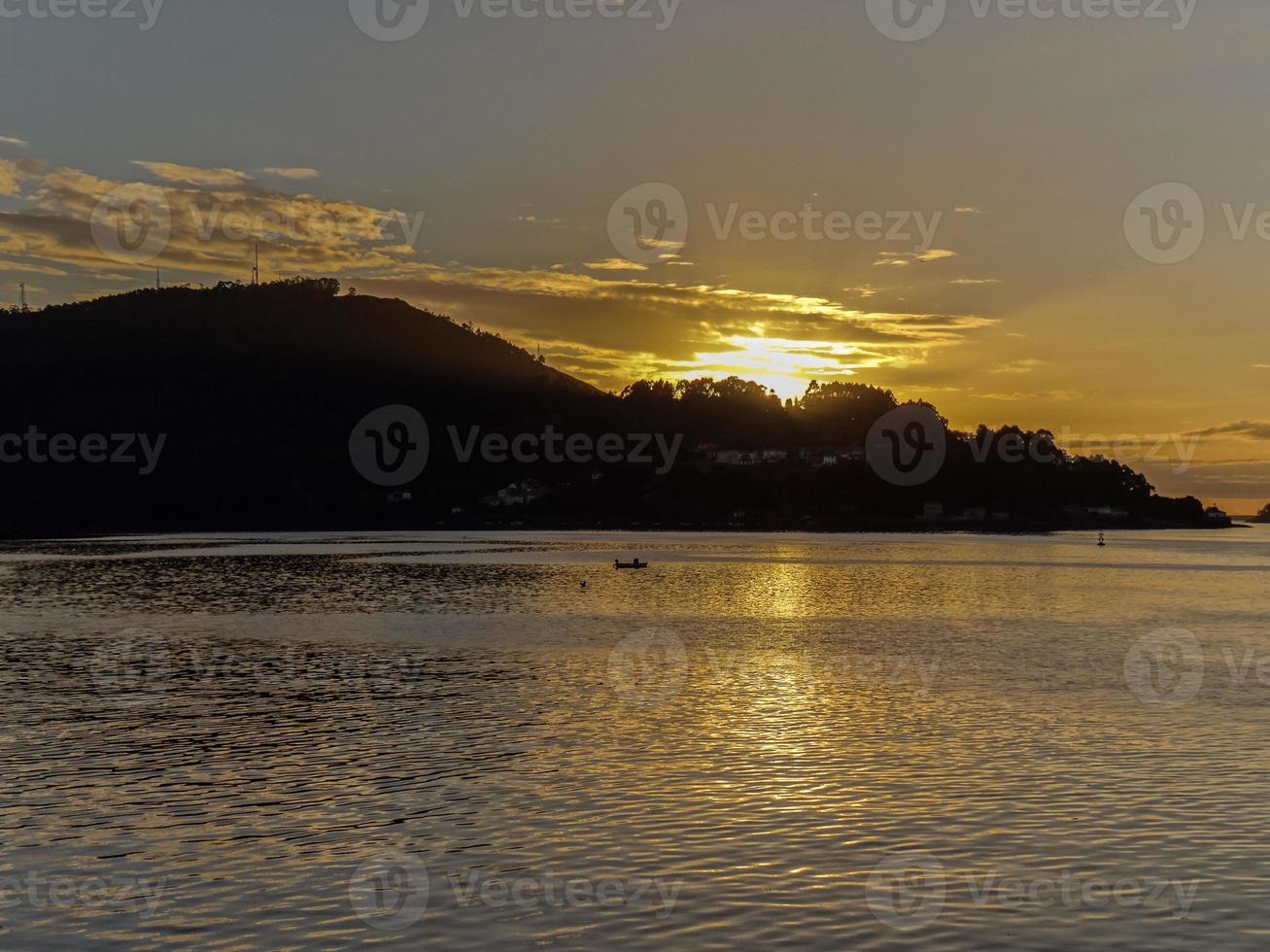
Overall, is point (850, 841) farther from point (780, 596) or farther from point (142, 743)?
point (780, 596)

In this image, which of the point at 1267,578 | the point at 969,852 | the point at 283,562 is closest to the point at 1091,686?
the point at 969,852

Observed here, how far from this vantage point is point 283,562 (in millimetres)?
135875

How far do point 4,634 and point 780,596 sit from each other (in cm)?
5222

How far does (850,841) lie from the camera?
19.7 meters

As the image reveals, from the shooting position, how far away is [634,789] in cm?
2358

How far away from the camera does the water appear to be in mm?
16062

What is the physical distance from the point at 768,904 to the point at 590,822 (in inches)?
212

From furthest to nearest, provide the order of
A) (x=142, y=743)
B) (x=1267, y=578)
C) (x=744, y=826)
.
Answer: (x=1267, y=578)
(x=142, y=743)
(x=744, y=826)

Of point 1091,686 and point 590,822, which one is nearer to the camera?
point 590,822

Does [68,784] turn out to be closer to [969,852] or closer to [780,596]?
[969,852]

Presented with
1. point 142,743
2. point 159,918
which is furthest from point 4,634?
point 159,918

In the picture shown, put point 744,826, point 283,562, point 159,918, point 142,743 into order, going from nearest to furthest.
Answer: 1. point 159,918
2. point 744,826
3. point 142,743
4. point 283,562

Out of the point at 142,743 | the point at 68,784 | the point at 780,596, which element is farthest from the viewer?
the point at 780,596

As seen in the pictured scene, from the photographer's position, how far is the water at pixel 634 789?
1606 centimetres
